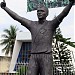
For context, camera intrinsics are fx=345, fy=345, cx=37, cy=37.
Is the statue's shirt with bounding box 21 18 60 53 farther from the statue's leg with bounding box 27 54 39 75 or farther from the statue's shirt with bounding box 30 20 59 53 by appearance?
the statue's leg with bounding box 27 54 39 75

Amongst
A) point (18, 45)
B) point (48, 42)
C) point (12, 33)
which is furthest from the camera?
point (12, 33)

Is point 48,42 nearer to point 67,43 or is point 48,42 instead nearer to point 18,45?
point 67,43

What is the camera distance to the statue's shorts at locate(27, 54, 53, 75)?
5.47 meters

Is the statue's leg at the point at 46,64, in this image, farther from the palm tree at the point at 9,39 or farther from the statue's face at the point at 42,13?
the palm tree at the point at 9,39

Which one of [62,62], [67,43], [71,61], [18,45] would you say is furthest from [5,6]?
[18,45]

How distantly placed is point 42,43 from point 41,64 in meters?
0.34

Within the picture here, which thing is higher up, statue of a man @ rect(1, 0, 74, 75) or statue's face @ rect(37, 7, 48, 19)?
statue's face @ rect(37, 7, 48, 19)

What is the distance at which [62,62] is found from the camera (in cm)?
2233

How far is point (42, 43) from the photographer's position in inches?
219

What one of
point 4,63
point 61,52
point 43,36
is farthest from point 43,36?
point 4,63

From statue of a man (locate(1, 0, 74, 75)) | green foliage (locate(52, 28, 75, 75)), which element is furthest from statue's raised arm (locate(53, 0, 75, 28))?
green foliage (locate(52, 28, 75, 75))

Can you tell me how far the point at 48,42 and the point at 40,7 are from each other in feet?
1.93

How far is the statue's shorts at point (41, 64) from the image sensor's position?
18.0ft

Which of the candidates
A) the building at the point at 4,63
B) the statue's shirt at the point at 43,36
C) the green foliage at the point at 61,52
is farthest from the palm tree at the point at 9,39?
the statue's shirt at the point at 43,36
